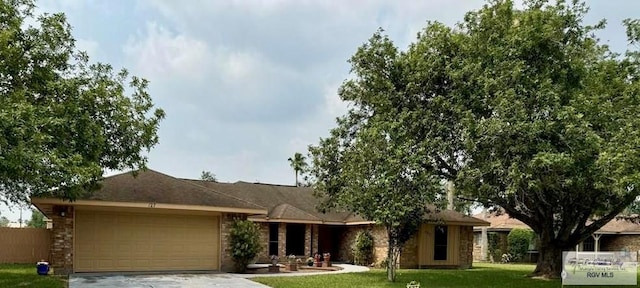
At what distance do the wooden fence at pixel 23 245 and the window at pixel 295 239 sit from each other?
34.2 feet

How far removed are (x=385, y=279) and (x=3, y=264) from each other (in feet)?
51.3

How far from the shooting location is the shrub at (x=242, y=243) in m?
18.5

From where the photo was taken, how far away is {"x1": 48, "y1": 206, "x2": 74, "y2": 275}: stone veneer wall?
54.0 ft

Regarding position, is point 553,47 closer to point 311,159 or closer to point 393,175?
point 393,175

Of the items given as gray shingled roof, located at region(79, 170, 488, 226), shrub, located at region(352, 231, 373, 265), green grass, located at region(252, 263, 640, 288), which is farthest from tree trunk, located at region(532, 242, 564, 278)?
shrub, located at region(352, 231, 373, 265)

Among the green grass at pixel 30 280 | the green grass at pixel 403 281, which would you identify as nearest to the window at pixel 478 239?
the green grass at pixel 403 281

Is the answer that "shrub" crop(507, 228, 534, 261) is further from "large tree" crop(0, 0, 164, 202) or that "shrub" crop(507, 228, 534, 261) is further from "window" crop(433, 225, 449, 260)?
"large tree" crop(0, 0, 164, 202)

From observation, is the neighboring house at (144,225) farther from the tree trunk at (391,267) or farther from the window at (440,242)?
the tree trunk at (391,267)

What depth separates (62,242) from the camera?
16484 mm

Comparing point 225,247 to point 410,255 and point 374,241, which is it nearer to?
point 374,241

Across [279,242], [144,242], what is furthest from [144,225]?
[279,242]

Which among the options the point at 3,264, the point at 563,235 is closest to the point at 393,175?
the point at 563,235

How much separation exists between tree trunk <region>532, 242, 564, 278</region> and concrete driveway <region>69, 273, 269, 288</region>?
11267 millimetres

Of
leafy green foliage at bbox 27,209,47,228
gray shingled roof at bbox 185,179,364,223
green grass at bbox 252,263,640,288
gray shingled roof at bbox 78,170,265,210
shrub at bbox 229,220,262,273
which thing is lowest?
leafy green foliage at bbox 27,209,47,228
